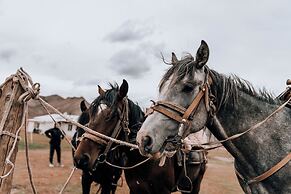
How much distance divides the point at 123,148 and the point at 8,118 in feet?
9.09

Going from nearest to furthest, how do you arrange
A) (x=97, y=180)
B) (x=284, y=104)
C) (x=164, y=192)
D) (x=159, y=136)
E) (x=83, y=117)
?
(x=159, y=136)
(x=284, y=104)
(x=164, y=192)
(x=97, y=180)
(x=83, y=117)

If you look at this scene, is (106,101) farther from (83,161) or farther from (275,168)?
(275,168)

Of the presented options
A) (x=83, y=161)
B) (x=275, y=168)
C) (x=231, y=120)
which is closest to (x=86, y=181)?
(x=83, y=161)

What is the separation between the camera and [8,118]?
4090 mm

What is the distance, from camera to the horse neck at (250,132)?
3877 mm

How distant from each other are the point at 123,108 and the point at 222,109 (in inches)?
107

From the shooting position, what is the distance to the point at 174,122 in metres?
3.62

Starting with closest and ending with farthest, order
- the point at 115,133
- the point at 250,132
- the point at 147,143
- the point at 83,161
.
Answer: the point at 147,143 → the point at 250,132 → the point at 83,161 → the point at 115,133

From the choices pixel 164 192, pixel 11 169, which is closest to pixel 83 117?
pixel 164 192

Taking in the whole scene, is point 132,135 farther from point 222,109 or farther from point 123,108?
point 222,109

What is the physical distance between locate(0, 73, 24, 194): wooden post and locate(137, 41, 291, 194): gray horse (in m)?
1.55

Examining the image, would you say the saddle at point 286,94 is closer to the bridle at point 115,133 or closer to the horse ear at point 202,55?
the horse ear at point 202,55

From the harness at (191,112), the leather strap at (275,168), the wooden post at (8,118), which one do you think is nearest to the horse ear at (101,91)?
the wooden post at (8,118)

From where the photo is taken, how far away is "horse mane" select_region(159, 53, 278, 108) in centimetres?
379
